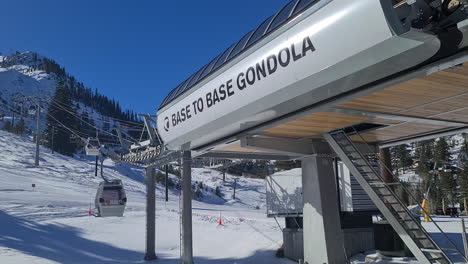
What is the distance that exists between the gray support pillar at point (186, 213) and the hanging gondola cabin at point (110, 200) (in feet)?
42.5

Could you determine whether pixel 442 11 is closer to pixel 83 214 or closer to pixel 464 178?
pixel 83 214

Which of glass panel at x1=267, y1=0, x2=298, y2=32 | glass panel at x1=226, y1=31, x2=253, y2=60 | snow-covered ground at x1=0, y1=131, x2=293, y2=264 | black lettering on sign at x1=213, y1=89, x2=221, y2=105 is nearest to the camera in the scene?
glass panel at x1=267, y1=0, x2=298, y2=32

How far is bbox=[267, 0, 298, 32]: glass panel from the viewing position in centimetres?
709

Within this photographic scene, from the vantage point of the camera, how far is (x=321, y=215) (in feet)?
36.0

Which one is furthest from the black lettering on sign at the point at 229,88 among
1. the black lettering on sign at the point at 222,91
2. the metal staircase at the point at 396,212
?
the metal staircase at the point at 396,212

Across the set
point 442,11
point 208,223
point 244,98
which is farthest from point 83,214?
point 442,11

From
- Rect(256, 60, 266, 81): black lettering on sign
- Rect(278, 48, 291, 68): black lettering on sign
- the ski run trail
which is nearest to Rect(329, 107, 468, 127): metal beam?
Rect(256, 60, 266, 81): black lettering on sign

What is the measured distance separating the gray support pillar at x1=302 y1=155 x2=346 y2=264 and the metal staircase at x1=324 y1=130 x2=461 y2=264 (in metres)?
2.15

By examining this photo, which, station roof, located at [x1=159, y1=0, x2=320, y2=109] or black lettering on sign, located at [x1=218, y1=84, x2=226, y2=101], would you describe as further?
black lettering on sign, located at [x1=218, y1=84, x2=226, y2=101]

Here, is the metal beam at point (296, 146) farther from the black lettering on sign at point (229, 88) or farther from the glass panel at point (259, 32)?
the glass panel at point (259, 32)

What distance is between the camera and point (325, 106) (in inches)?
279

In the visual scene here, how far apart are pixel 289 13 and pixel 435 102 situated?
337 centimetres

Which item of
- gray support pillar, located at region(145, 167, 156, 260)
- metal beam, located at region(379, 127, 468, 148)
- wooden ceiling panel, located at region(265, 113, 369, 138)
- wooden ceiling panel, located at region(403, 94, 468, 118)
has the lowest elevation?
gray support pillar, located at region(145, 167, 156, 260)

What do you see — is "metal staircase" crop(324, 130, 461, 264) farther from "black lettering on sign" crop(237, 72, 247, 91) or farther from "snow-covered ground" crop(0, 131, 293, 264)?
"snow-covered ground" crop(0, 131, 293, 264)
